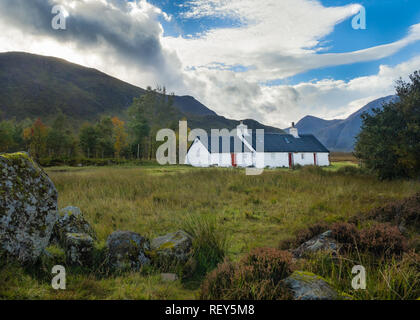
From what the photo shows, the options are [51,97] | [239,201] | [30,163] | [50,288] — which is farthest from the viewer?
[51,97]

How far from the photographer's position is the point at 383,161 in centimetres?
1554

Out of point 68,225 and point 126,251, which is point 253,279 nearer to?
point 126,251

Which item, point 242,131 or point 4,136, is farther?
point 4,136

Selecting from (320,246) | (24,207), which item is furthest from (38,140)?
(320,246)

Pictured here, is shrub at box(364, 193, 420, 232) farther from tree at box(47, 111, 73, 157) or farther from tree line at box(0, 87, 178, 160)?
tree at box(47, 111, 73, 157)

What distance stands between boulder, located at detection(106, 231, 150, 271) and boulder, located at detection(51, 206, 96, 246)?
3.47ft

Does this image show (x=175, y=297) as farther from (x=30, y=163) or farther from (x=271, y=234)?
(x=271, y=234)

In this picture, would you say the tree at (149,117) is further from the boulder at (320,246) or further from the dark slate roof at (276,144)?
the boulder at (320,246)

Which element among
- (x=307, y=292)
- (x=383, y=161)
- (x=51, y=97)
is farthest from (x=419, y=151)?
(x=51, y=97)

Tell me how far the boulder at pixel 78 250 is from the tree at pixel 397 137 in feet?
55.0

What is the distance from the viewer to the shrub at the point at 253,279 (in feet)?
10.2

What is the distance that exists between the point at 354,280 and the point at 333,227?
Answer: 6.90 feet

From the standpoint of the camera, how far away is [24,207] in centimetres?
385

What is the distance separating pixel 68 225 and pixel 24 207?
5.70 feet
